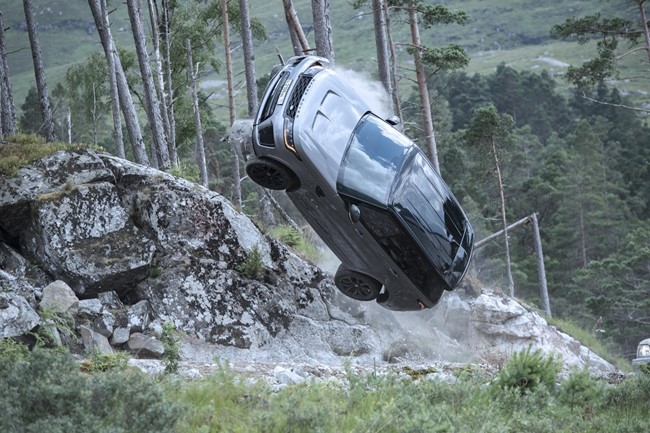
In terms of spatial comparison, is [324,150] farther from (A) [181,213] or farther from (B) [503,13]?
(B) [503,13]

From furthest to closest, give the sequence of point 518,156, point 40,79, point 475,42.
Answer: point 475,42 < point 518,156 < point 40,79

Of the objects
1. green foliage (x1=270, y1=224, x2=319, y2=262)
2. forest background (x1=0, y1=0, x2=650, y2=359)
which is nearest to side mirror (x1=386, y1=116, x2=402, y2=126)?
forest background (x1=0, y1=0, x2=650, y2=359)

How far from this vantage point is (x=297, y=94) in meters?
10.7

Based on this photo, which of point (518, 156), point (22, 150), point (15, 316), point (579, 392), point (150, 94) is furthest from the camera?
point (518, 156)

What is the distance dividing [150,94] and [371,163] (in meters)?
10.8

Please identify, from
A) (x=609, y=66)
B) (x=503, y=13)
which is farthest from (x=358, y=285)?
(x=503, y=13)

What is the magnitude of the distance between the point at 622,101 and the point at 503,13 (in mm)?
119457

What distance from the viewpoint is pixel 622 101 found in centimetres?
8088

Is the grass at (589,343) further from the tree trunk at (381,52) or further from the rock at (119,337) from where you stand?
the rock at (119,337)

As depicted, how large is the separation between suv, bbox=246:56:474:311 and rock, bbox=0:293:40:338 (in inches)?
128

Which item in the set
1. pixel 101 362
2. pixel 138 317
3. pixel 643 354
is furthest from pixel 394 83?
pixel 101 362

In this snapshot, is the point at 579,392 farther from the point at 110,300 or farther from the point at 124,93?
the point at 124,93

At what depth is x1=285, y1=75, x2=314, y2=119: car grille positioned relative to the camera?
1047cm

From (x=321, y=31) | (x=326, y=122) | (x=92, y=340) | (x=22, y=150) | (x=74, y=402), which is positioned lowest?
(x=92, y=340)
